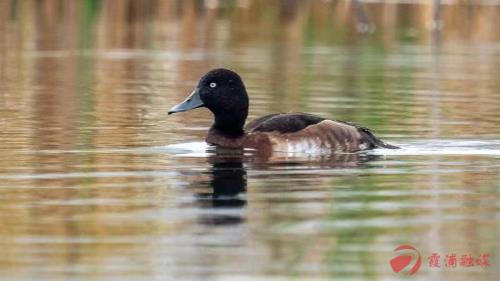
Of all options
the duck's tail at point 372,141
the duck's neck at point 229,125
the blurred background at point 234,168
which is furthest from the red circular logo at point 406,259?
the duck's neck at point 229,125

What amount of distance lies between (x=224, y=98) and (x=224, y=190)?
284 centimetres

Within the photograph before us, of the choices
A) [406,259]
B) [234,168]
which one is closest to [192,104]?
[234,168]

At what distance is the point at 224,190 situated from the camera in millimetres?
9555

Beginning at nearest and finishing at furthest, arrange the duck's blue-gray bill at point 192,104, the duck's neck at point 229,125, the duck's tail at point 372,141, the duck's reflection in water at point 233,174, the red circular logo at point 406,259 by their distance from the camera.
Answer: the red circular logo at point 406,259 → the duck's reflection in water at point 233,174 → the duck's tail at point 372,141 → the duck's neck at point 229,125 → the duck's blue-gray bill at point 192,104

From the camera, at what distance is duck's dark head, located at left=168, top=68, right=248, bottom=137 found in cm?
1227

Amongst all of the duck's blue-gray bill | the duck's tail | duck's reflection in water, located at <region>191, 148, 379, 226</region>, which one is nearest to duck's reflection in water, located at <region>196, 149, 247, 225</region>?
duck's reflection in water, located at <region>191, 148, 379, 226</region>

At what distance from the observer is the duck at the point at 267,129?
11.9 metres

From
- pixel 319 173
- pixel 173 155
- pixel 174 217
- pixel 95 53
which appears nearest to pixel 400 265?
pixel 174 217

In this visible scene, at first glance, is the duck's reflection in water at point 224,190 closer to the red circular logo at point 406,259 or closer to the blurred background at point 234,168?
the blurred background at point 234,168

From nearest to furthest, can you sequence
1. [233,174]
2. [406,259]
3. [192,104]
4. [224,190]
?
[406,259] → [224,190] → [233,174] → [192,104]

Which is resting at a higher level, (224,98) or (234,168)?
(224,98)

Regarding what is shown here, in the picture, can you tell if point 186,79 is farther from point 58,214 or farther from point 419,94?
point 58,214

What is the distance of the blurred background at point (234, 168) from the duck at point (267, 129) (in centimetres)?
38

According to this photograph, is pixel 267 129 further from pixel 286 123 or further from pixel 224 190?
pixel 224 190
